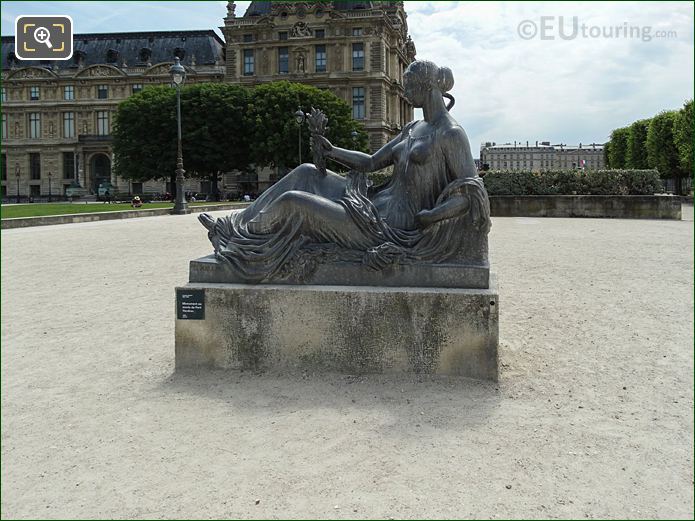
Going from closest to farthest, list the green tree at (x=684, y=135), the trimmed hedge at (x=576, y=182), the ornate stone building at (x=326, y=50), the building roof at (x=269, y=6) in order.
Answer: the trimmed hedge at (x=576, y=182) → the green tree at (x=684, y=135) → the ornate stone building at (x=326, y=50) → the building roof at (x=269, y=6)

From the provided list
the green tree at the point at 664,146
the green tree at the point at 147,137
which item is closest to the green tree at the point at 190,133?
the green tree at the point at 147,137

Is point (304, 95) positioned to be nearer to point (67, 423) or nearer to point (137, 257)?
point (137, 257)

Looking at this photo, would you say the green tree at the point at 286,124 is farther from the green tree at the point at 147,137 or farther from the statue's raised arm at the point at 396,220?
the statue's raised arm at the point at 396,220

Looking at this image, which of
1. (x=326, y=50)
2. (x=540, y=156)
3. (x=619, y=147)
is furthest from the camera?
(x=540, y=156)

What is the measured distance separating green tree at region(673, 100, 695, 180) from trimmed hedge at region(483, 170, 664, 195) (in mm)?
20818

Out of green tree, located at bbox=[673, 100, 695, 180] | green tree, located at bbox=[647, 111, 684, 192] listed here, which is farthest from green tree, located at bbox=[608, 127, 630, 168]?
green tree, located at bbox=[673, 100, 695, 180]

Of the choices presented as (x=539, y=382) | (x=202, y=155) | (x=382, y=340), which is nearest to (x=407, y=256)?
(x=382, y=340)

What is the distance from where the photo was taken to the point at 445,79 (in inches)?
184

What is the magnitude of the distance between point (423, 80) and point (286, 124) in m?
43.6

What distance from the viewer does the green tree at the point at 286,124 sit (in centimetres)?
4691

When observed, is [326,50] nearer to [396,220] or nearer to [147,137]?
[147,137]

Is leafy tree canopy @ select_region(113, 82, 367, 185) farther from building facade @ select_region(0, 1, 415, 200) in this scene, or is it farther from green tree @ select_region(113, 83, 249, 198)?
building facade @ select_region(0, 1, 415, 200)

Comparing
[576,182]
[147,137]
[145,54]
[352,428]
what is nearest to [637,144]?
[576,182]

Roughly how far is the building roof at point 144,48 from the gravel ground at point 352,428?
72218mm
